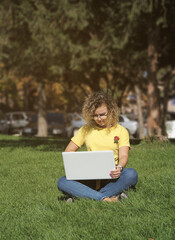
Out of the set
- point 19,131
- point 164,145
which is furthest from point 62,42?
point 19,131

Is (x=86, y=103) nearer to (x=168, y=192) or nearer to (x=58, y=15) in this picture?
(x=168, y=192)

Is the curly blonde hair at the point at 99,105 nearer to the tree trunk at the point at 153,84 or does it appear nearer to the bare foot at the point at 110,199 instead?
the bare foot at the point at 110,199

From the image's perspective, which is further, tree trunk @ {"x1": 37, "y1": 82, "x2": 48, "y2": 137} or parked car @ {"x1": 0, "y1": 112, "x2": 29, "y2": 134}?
parked car @ {"x1": 0, "y1": 112, "x2": 29, "y2": 134}

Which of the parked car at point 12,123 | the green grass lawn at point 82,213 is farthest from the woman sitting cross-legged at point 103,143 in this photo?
the parked car at point 12,123

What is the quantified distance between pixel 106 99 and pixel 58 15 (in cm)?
1442

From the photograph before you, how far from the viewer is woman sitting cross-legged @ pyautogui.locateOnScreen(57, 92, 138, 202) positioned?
18.3 ft

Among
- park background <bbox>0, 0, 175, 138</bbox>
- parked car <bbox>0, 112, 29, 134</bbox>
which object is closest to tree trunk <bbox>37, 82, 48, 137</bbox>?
park background <bbox>0, 0, 175, 138</bbox>

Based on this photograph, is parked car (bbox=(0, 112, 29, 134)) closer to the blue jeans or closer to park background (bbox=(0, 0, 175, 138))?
park background (bbox=(0, 0, 175, 138))

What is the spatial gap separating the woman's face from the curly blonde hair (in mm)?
36

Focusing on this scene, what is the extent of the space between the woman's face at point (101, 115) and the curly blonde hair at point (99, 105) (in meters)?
0.04

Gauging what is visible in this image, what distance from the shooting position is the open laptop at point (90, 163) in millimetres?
5117

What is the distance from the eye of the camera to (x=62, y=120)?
1048 inches

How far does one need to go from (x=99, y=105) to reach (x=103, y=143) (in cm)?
47

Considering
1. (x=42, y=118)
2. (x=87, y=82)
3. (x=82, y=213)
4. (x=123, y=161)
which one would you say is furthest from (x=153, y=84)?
(x=82, y=213)
